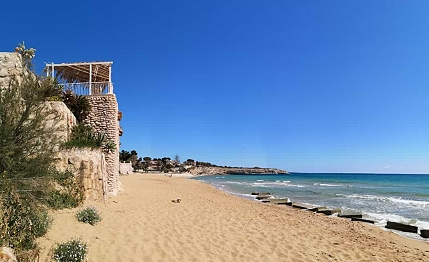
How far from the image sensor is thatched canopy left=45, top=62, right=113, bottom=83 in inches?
618

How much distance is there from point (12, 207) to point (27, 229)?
61 centimetres

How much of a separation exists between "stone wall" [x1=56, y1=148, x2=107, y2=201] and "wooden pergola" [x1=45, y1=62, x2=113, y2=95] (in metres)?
5.89

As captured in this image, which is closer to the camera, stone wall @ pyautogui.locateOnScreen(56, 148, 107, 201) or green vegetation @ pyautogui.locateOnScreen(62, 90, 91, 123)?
stone wall @ pyautogui.locateOnScreen(56, 148, 107, 201)

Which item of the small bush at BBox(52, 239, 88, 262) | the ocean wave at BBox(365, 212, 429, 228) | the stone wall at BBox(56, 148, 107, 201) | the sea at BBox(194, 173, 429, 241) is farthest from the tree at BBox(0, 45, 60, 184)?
the ocean wave at BBox(365, 212, 429, 228)

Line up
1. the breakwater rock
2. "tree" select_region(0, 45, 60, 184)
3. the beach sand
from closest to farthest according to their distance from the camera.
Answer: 1. "tree" select_region(0, 45, 60, 184)
2. the beach sand
3. the breakwater rock

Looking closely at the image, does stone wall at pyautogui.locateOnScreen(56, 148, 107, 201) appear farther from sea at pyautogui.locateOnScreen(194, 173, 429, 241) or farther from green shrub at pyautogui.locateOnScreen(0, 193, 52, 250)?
sea at pyautogui.locateOnScreen(194, 173, 429, 241)

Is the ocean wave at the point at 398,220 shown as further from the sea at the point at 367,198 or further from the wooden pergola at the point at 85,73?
the wooden pergola at the point at 85,73

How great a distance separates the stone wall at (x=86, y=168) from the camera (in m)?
9.78

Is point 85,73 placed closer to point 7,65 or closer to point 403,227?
point 7,65

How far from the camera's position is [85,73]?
1698cm

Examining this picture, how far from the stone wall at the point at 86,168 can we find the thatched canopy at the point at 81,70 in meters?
6.64

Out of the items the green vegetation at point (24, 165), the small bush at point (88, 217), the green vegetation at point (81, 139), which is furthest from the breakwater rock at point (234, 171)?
the green vegetation at point (24, 165)

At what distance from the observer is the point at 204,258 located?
6.30 metres

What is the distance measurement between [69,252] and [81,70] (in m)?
13.8
